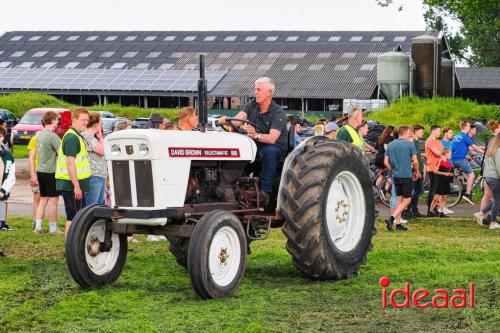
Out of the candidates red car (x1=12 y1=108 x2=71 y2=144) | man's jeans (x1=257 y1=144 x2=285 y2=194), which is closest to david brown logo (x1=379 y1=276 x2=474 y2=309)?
man's jeans (x1=257 y1=144 x2=285 y2=194)

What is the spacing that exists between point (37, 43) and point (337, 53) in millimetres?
25159

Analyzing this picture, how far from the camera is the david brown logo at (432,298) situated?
8328 millimetres

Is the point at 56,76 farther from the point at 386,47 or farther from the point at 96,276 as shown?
the point at 96,276

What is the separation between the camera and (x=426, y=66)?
1367 inches

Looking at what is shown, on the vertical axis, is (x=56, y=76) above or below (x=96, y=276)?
above

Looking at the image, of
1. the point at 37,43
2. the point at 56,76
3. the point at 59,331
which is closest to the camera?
the point at 59,331

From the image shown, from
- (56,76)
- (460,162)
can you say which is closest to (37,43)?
(56,76)

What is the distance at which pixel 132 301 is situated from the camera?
8703mm

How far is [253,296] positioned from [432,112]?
2148cm

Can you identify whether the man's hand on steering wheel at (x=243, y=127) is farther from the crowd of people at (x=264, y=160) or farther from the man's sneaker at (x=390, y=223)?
the man's sneaker at (x=390, y=223)

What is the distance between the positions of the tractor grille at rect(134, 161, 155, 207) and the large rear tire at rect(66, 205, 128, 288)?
648mm

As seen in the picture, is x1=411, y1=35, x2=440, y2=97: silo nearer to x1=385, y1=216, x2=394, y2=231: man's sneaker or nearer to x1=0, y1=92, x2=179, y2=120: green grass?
x1=385, y1=216, x2=394, y2=231: man's sneaker

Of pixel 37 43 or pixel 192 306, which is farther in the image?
pixel 37 43

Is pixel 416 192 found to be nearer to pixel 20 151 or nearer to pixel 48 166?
pixel 48 166
